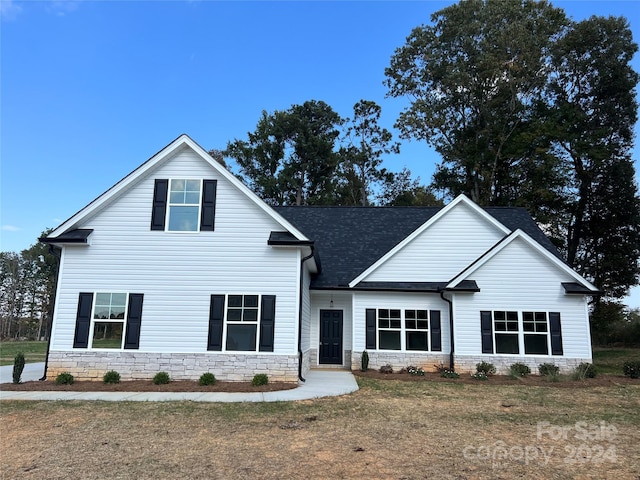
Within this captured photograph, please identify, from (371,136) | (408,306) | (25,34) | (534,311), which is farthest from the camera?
(371,136)

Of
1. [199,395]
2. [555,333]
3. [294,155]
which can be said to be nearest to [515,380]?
[555,333]

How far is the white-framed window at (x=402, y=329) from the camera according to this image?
1478 centimetres

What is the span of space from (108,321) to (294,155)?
2917 cm

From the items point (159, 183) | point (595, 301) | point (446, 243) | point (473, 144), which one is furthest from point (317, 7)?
point (595, 301)

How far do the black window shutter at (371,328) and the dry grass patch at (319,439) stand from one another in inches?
197

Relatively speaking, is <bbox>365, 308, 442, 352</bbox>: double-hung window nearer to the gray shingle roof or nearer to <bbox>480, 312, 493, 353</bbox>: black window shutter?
<bbox>480, 312, 493, 353</bbox>: black window shutter

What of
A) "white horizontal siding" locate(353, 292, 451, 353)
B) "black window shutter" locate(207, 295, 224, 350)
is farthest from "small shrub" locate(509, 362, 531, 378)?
"black window shutter" locate(207, 295, 224, 350)

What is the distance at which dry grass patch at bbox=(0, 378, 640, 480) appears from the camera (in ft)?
16.5

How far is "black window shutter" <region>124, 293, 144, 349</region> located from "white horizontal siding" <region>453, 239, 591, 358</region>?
32.3 ft

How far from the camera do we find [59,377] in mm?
11070

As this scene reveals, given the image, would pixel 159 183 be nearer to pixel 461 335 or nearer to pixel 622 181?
pixel 461 335

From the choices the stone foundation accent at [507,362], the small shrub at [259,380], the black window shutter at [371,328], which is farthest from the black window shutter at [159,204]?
the stone foundation accent at [507,362]

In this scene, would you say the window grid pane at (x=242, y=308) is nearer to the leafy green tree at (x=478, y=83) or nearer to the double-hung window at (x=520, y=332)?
the double-hung window at (x=520, y=332)

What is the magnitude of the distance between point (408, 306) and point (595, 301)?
20.0 metres
